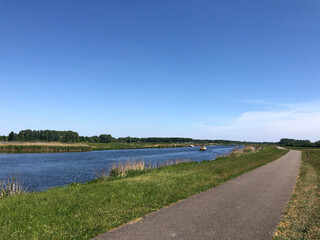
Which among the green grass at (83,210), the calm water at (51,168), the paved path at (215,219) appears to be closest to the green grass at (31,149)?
the calm water at (51,168)

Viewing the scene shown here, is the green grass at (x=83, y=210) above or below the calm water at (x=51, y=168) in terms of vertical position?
above

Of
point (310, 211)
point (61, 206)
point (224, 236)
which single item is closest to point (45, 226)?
point (61, 206)

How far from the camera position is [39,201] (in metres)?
9.39

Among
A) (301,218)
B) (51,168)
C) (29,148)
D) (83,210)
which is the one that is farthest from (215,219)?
(29,148)

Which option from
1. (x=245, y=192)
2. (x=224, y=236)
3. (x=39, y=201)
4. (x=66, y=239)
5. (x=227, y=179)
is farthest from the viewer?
(x=227, y=179)

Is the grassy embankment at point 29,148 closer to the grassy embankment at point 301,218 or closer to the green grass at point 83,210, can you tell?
the green grass at point 83,210

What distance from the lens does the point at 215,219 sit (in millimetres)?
7715

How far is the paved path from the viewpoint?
21.0ft

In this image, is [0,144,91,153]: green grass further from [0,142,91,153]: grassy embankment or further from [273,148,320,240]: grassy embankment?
[273,148,320,240]: grassy embankment

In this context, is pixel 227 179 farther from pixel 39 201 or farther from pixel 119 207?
pixel 39 201

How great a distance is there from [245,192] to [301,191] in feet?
10.8

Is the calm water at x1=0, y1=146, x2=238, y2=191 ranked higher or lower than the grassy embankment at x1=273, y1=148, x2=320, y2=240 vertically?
lower

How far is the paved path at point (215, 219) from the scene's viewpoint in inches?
252

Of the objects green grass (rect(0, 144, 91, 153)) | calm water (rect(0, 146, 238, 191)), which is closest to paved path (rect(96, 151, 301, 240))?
calm water (rect(0, 146, 238, 191))
